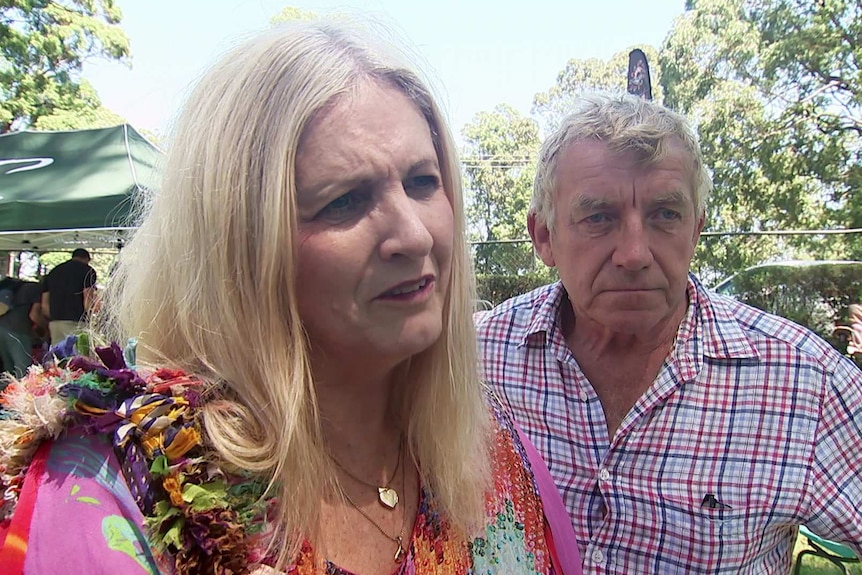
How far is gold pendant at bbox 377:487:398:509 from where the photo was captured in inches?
48.7

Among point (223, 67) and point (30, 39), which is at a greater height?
point (30, 39)

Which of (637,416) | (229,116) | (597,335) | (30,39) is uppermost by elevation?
(30,39)

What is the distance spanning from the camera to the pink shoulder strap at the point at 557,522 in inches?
55.6

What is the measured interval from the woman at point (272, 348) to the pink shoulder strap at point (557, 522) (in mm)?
151

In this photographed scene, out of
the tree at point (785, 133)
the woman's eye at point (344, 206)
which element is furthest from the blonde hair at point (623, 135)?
the tree at point (785, 133)

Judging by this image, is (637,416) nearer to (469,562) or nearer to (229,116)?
(469,562)

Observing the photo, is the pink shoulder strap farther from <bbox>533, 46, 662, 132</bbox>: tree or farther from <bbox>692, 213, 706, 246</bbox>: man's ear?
<bbox>533, 46, 662, 132</bbox>: tree

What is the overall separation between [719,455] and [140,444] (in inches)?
59.1

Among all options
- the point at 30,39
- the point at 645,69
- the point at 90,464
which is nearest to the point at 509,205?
the point at 30,39

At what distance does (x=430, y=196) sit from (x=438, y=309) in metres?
0.21

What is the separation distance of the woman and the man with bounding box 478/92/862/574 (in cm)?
63

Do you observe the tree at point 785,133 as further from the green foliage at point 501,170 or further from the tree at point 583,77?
the tree at point 583,77

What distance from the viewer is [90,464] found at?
85 centimetres

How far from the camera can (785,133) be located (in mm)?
14031
